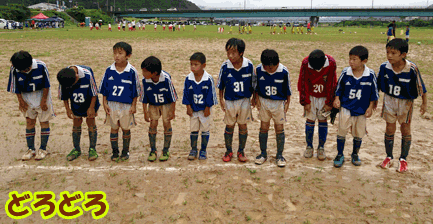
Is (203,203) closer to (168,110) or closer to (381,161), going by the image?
(168,110)

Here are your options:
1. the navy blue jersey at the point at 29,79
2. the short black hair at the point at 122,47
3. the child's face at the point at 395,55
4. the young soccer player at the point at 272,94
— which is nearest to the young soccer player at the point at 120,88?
the short black hair at the point at 122,47

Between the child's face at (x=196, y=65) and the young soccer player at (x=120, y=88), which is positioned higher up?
the child's face at (x=196, y=65)

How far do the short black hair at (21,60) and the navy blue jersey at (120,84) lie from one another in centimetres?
112

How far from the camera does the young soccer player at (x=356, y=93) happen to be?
436 cm

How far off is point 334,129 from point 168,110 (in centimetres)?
375

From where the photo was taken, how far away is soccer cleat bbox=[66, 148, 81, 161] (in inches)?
195

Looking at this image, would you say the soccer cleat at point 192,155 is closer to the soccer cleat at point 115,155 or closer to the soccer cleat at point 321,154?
the soccer cleat at point 115,155

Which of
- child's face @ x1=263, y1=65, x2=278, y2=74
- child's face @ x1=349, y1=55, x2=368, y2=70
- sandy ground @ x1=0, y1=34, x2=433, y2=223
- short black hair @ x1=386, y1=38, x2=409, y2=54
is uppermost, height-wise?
short black hair @ x1=386, y1=38, x2=409, y2=54

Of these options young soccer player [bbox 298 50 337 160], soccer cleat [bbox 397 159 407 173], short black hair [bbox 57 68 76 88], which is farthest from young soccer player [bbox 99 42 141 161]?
soccer cleat [bbox 397 159 407 173]

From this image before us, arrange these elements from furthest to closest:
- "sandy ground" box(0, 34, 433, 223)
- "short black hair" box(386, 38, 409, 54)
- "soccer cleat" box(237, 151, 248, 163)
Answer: "soccer cleat" box(237, 151, 248, 163) < "short black hair" box(386, 38, 409, 54) < "sandy ground" box(0, 34, 433, 223)

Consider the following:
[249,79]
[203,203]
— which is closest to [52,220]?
[203,203]

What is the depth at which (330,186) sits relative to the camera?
4.17m

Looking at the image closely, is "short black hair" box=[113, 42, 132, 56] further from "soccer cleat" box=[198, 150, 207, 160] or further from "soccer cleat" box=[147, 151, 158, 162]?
"soccer cleat" box=[198, 150, 207, 160]

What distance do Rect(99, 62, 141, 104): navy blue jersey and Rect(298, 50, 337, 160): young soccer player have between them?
2564 mm
